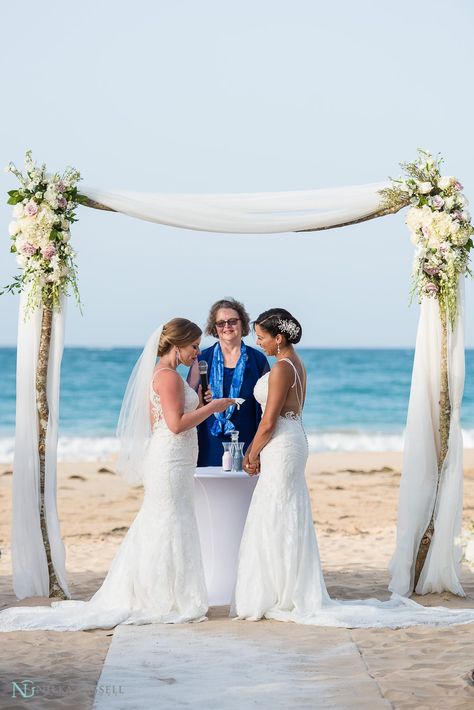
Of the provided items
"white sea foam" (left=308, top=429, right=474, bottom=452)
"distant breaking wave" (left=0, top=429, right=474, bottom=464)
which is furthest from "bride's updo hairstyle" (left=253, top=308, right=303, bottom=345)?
"white sea foam" (left=308, top=429, right=474, bottom=452)

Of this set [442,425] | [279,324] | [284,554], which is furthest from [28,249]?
[442,425]

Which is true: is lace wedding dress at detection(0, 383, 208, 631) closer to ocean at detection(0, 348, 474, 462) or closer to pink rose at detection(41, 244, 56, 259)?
A: pink rose at detection(41, 244, 56, 259)

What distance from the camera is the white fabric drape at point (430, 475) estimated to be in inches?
273

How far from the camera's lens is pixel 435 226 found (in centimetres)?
690

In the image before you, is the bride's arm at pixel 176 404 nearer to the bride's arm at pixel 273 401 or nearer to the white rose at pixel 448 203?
the bride's arm at pixel 273 401

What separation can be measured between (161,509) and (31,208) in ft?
6.74

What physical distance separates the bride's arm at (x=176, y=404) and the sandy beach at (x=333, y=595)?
45.0 inches

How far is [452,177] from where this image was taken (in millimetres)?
6996

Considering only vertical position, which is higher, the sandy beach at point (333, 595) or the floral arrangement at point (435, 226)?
the floral arrangement at point (435, 226)

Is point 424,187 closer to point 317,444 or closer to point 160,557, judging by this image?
point 160,557

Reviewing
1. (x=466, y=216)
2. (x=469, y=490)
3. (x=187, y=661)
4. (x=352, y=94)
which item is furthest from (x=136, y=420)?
(x=352, y=94)

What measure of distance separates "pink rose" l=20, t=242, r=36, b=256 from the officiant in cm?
125

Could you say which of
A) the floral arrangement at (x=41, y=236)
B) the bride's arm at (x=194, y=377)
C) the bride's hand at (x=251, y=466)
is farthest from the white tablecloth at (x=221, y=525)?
the floral arrangement at (x=41, y=236)

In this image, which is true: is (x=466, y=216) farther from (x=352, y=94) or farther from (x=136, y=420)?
(x=352, y=94)
